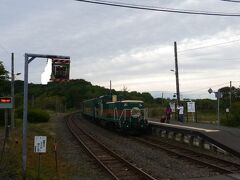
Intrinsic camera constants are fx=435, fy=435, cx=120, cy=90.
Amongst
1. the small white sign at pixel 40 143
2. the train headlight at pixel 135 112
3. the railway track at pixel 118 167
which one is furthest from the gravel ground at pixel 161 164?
the train headlight at pixel 135 112

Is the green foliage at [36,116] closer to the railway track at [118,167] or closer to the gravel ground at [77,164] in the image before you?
the gravel ground at [77,164]

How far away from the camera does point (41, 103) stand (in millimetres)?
111500

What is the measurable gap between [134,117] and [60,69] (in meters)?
19.8

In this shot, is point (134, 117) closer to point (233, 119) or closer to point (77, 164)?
point (233, 119)

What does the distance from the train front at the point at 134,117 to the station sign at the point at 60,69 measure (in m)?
19.5

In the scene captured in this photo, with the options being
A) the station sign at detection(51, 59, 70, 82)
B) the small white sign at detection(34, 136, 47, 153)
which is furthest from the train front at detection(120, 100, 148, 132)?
→ the station sign at detection(51, 59, 70, 82)

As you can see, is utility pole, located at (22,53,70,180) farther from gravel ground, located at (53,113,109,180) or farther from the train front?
the train front

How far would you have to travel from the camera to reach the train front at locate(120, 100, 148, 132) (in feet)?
101

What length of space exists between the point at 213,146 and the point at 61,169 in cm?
852

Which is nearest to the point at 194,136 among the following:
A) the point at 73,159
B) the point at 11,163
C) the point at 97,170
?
the point at 73,159

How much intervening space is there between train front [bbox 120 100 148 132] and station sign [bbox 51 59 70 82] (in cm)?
1951

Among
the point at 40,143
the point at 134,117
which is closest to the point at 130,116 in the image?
the point at 134,117

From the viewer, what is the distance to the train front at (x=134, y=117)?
3070cm

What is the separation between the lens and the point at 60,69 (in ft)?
37.2
